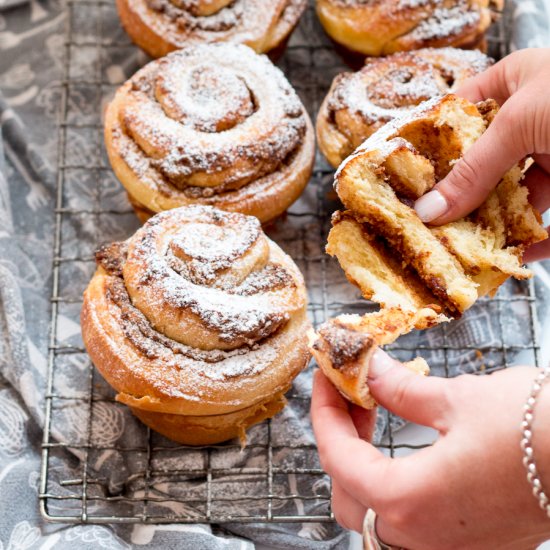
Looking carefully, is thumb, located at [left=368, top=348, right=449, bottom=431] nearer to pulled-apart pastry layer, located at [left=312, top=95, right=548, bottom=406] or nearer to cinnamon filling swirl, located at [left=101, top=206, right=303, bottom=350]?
pulled-apart pastry layer, located at [left=312, top=95, right=548, bottom=406]

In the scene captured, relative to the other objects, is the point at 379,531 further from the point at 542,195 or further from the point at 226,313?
the point at 542,195

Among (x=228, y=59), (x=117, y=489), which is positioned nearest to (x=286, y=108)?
(x=228, y=59)

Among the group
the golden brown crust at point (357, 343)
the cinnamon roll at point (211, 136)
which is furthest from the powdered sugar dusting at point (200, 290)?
the golden brown crust at point (357, 343)

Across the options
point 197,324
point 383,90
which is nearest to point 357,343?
point 197,324

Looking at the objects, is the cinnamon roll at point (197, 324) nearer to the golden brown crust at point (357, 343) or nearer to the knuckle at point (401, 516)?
the golden brown crust at point (357, 343)

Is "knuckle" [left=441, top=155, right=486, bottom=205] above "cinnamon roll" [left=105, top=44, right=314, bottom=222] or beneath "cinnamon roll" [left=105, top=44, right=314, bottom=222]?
above

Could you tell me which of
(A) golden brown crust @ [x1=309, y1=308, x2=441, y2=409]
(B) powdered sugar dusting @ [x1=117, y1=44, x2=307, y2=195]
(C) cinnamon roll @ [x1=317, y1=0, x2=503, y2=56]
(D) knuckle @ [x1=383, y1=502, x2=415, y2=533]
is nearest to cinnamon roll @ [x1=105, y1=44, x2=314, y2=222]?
(B) powdered sugar dusting @ [x1=117, y1=44, x2=307, y2=195]
